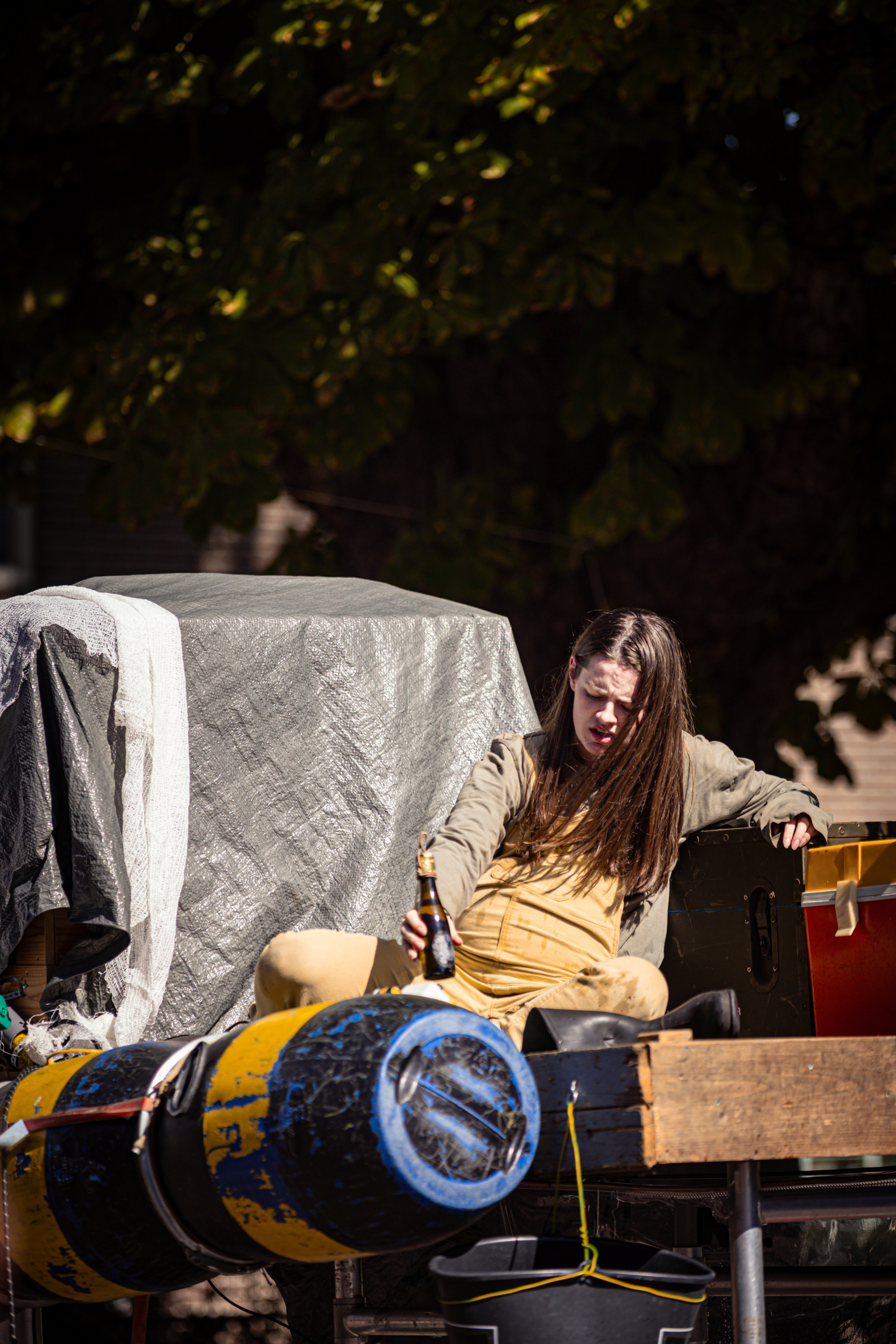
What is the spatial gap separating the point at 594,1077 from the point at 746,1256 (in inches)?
15.8

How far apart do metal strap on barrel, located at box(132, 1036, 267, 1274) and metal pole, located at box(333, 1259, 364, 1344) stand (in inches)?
27.5

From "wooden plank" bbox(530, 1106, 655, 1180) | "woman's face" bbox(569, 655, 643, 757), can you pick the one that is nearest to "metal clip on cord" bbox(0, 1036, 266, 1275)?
"wooden plank" bbox(530, 1106, 655, 1180)

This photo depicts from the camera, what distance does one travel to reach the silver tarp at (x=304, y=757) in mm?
3471

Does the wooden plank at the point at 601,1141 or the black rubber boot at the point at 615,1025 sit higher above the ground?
the black rubber boot at the point at 615,1025

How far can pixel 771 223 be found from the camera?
5.71 meters

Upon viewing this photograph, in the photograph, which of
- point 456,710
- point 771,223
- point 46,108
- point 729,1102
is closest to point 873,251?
point 771,223

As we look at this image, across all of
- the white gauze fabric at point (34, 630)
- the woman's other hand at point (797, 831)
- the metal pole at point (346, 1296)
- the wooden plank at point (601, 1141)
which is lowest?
the metal pole at point (346, 1296)

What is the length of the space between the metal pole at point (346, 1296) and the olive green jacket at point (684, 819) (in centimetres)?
80

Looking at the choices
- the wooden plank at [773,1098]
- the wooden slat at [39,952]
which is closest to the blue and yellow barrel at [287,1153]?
the wooden plank at [773,1098]

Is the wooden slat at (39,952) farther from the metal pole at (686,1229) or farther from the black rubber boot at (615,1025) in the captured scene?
the metal pole at (686,1229)

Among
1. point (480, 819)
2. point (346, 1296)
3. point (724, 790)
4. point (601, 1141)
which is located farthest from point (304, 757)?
point (601, 1141)

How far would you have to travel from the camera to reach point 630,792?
3076 millimetres

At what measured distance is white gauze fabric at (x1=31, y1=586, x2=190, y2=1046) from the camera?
10.5ft

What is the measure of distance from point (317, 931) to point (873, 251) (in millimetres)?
4401
